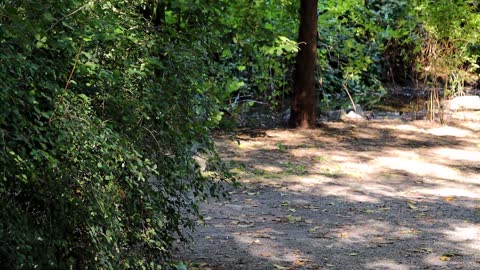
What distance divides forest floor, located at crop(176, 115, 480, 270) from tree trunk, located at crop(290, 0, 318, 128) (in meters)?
0.33

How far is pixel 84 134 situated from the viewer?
3.62 meters

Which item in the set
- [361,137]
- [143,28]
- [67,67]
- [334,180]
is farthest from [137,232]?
[361,137]

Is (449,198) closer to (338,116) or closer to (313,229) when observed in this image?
(313,229)

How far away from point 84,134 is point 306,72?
9.93 m

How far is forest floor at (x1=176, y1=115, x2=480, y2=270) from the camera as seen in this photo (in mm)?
6309

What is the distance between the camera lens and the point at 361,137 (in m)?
12.9

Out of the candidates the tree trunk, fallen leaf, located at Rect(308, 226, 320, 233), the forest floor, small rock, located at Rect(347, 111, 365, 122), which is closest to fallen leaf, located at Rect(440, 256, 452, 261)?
the forest floor

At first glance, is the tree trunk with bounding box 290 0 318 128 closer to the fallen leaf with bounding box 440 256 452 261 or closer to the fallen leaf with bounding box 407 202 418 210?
the fallen leaf with bounding box 407 202 418 210

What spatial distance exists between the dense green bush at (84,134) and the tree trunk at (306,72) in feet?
27.7

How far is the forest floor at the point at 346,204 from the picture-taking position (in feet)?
20.7

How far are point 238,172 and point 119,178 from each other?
5826 mm

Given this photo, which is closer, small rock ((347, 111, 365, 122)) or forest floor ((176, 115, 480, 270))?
forest floor ((176, 115, 480, 270))

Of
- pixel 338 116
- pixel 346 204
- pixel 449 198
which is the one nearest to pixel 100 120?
pixel 346 204

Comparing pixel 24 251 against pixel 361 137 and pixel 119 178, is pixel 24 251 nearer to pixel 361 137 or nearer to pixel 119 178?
pixel 119 178
